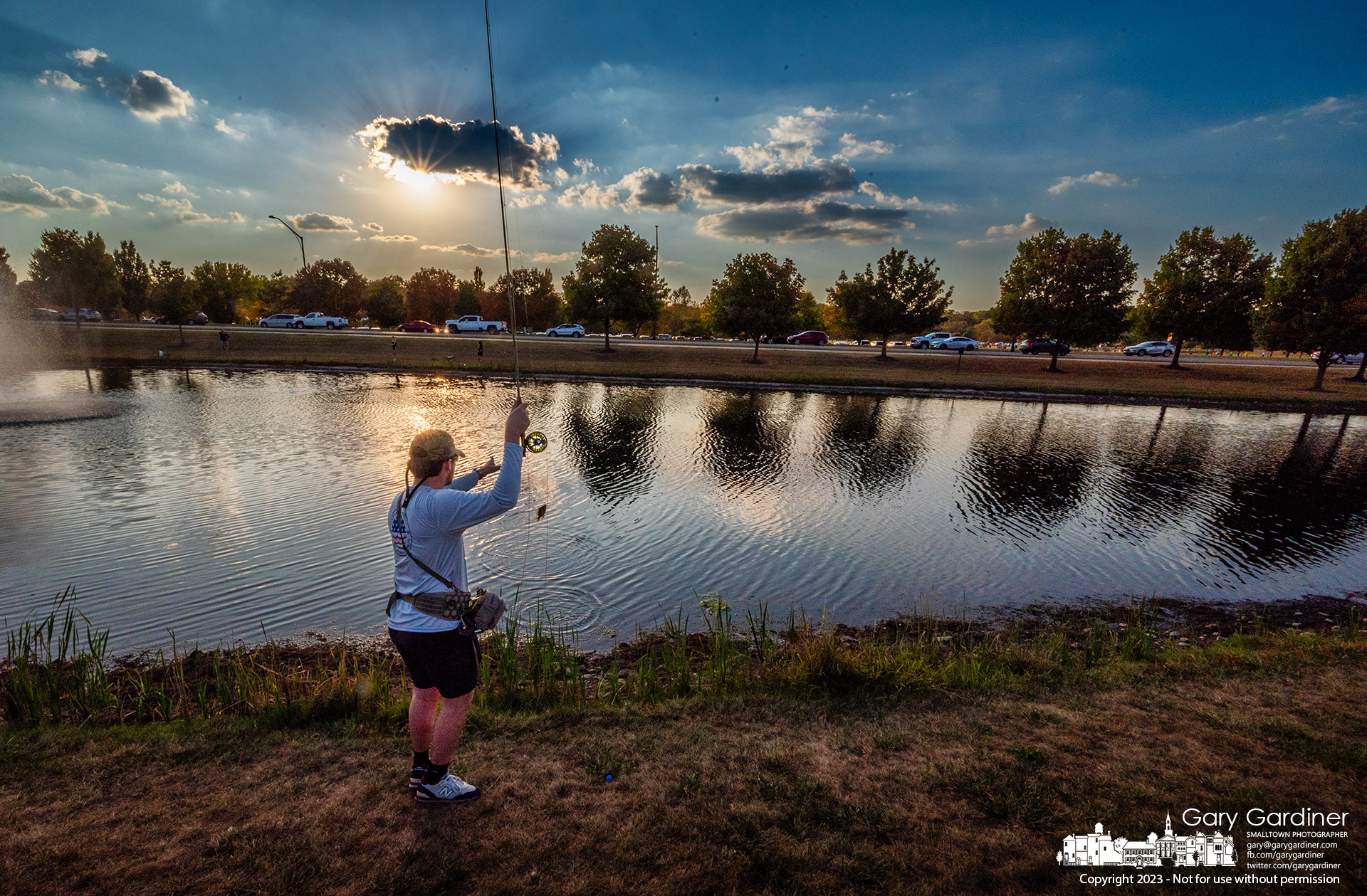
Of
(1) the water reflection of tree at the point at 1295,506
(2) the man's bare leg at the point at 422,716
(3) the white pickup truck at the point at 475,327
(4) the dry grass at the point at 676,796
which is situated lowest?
(1) the water reflection of tree at the point at 1295,506

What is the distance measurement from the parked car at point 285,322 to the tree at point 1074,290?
75550mm

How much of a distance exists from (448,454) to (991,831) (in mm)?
4592

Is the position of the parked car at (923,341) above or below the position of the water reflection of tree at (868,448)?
above

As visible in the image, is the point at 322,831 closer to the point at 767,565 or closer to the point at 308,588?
the point at 308,588

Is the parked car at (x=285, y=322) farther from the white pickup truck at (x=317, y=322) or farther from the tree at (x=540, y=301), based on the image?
the tree at (x=540, y=301)

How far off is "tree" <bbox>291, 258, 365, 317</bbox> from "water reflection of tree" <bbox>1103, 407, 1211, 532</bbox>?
72657 millimetres

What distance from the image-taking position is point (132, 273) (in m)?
55.4

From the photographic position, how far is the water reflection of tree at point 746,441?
1697 cm

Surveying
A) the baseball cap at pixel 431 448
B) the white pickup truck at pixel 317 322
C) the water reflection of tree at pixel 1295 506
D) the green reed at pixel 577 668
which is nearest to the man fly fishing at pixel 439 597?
the baseball cap at pixel 431 448

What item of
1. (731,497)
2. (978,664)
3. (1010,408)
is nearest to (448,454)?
(978,664)

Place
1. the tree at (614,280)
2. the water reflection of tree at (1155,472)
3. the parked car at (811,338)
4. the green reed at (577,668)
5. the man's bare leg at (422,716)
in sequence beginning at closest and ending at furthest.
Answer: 1. the man's bare leg at (422,716)
2. the green reed at (577,668)
3. the water reflection of tree at (1155,472)
4. the tree at (614,280)
5. the parked car at (811,338)

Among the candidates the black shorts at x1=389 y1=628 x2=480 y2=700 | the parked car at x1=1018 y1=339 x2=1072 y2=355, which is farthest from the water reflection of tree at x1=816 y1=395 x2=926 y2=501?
the parked car at x1=1018 y1=339 x2=1072 y2=355

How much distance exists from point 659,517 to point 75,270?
69802 millimetres

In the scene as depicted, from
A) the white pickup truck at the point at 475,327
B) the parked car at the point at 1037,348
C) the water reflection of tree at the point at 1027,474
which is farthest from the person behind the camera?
the white pickup truck at the point at 475,327
